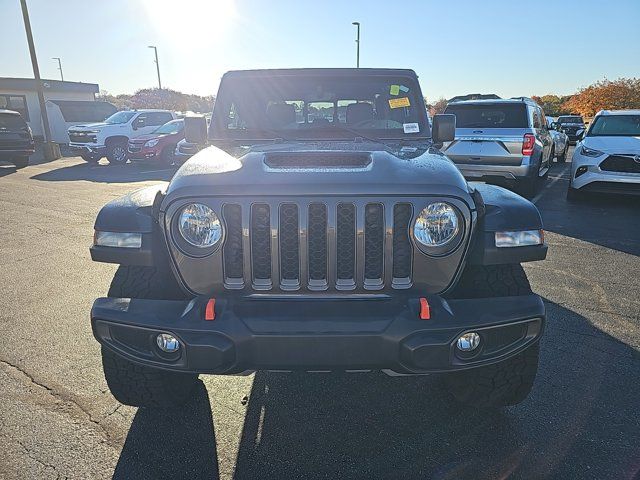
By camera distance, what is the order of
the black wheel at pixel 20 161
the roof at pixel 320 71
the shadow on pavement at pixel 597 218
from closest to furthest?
the roof at pixel 320 71 < the shadow on pavement at pixel 597 218 < the black wheel at pixel 20 161

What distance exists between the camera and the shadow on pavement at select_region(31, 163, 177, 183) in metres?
12.6

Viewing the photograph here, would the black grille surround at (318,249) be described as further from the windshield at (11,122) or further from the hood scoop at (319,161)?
the windshield at (11,122)

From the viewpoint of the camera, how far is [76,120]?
77.2ft

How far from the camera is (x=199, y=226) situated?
2.11 meters

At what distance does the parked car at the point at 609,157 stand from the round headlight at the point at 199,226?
7.90 m

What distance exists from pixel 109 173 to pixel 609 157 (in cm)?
1286

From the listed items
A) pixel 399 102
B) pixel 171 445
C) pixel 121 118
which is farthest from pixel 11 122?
pixel 171 445

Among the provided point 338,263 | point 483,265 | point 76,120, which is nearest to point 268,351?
point 338,263

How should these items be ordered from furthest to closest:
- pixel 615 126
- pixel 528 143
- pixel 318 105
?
1. pixel 615 126
2. pixel 528 143
3. pixel 318 105

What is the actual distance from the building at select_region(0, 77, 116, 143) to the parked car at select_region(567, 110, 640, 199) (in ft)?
70.0

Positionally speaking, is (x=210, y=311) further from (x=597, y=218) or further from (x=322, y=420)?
(x=597, y=218)

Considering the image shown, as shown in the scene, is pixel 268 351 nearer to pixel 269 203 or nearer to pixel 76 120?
pixel 269 203

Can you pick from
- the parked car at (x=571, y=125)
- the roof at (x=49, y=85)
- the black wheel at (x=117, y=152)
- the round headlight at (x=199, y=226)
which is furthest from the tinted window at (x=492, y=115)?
the roof at (x=49, y=85)

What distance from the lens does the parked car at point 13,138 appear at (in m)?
14.2
